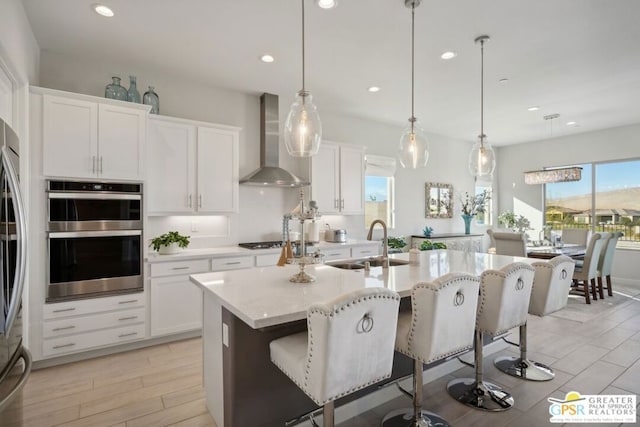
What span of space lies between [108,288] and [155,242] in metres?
0.63

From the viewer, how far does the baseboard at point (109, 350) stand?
297cm

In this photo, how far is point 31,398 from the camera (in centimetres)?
247

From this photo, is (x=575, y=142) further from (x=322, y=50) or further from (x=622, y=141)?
(x=322, y=50)

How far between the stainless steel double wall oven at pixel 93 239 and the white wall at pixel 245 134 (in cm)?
32

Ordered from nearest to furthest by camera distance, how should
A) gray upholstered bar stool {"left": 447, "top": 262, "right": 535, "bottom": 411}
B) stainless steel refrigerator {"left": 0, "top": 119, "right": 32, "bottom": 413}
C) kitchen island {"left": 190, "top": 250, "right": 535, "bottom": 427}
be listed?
stainless steel refrigerator {"left": 0, "top": 119, "right": 32, "bottom": 413} < kitchen island {"left": 190, "top": 250, "right": 535, "bottom": 427} < gray upholstered bar stool {"left": 447, "top": 262, "right": 535, "bottom": 411}

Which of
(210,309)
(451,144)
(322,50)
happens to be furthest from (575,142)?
(210,309)

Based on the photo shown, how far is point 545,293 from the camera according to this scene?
254 cm

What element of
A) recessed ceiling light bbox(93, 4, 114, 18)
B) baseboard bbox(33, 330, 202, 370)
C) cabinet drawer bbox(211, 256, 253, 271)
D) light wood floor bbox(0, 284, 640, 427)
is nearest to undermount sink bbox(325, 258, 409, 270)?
light wood floor bbox(0, 284, 640, 427)

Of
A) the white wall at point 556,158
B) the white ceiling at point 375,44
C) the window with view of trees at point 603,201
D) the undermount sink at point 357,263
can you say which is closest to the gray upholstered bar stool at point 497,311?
the undermount sink at point 357,263

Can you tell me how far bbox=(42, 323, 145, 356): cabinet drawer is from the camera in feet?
9.61

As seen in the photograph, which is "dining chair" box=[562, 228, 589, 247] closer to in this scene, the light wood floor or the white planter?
the light wood floor

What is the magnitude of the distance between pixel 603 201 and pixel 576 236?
1.14m

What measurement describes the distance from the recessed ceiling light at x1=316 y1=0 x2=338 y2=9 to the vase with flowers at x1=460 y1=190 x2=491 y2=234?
19.0 feet

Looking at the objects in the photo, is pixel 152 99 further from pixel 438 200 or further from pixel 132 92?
pixel 438 200
